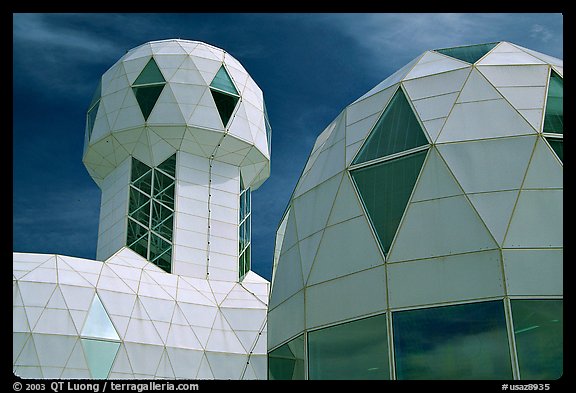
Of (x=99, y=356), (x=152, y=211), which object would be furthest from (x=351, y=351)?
(x=152, y=211)

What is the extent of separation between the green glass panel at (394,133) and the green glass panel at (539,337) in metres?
A: 4.82

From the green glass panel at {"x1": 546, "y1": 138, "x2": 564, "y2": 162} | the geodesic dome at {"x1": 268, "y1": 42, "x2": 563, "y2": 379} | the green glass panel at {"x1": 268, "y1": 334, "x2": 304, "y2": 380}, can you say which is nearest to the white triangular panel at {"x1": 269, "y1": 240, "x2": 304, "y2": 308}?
the geodesic dome at {"x1": 268, "y1": 42, "x2": 563, "y2": 379}

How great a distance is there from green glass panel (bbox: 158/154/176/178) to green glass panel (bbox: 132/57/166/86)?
377 cm

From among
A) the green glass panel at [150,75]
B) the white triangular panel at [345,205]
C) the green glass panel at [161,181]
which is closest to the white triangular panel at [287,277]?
the white triangular panel at [345,205]

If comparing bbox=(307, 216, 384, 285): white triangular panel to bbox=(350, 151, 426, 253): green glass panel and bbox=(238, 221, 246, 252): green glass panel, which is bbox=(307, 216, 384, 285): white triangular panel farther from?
bbox=(238, 221, 246, 252): green glass panel

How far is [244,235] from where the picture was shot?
1448 inches

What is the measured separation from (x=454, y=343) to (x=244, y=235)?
2277 centimetres

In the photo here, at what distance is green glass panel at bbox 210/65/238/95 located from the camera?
36.1 metres

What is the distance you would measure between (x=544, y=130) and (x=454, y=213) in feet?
9.66

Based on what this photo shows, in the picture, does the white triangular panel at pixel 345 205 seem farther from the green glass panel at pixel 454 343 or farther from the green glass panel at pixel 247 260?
the green glass panel at pixel 247 260

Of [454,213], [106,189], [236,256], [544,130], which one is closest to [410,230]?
[454,213]

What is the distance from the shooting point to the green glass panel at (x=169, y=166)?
115 ft

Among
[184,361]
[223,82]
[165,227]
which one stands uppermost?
[223,82]

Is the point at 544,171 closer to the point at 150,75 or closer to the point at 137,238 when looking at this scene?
the point at 137,238
